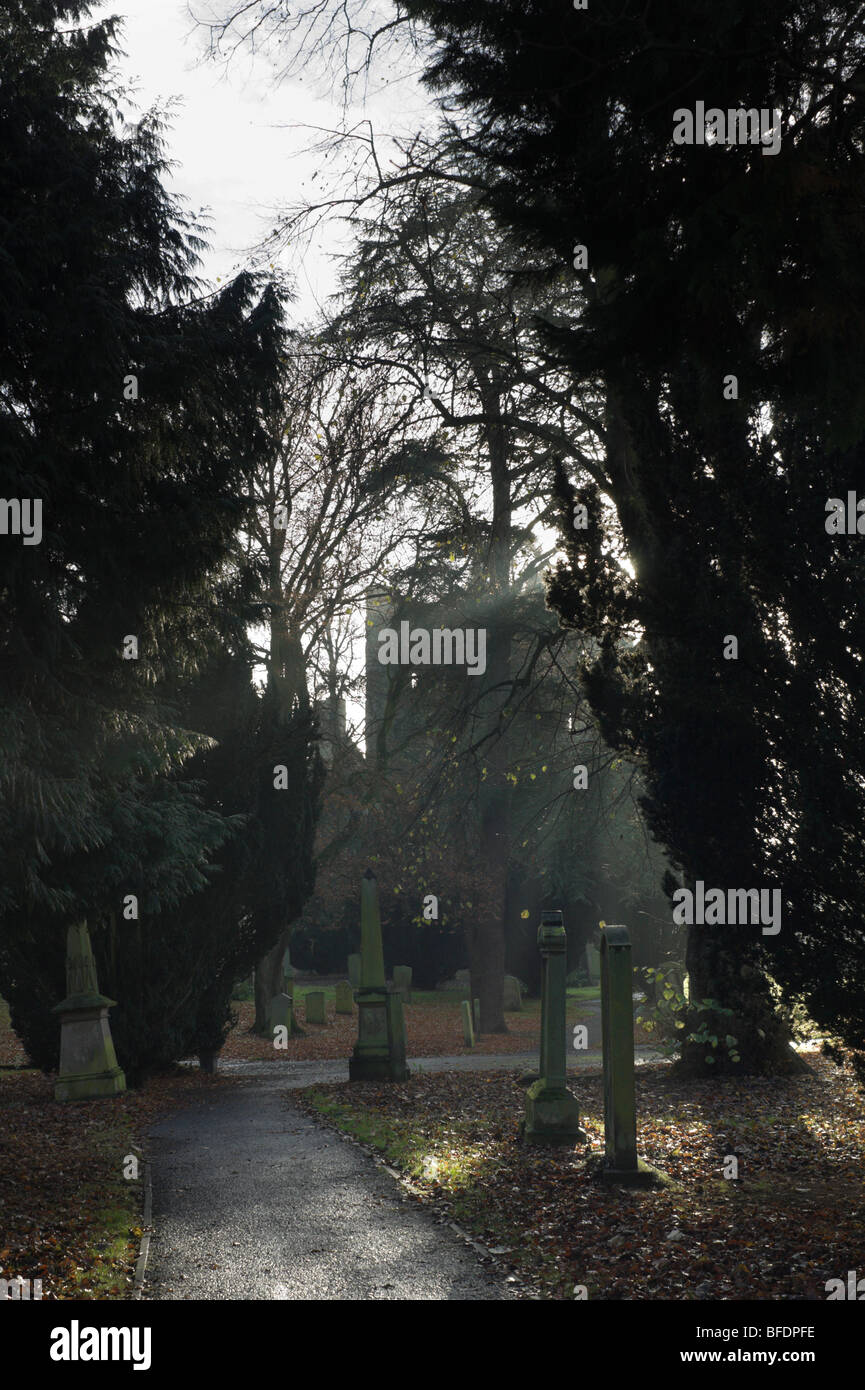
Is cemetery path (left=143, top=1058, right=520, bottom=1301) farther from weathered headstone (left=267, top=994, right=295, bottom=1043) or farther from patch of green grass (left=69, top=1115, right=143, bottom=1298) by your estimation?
weathered headstone (left=267, top=994, right=295, bottom=1043)

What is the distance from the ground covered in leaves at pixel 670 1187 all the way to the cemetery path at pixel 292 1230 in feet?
1.06

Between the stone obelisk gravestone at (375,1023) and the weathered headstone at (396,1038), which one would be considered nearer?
the weathered headstone at (396,1038)

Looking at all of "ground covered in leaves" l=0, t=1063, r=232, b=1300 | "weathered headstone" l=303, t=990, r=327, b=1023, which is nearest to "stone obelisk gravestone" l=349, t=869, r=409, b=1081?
"ground covered in leaves" l=0, t=1063, r=232, b=1300

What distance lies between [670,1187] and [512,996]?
86.5 ft

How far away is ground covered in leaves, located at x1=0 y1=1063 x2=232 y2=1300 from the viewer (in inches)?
237

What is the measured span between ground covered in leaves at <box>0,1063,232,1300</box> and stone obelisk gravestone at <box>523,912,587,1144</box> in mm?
3317

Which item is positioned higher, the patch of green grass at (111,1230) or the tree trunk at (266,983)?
the patch of green grass at (111,1230)

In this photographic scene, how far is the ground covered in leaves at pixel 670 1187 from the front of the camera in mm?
5883

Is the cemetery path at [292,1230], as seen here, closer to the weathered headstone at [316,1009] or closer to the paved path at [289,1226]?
the paved path at [289,1226]

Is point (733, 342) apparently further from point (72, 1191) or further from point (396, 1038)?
point (396, 1038)

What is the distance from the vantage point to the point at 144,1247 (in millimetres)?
6652

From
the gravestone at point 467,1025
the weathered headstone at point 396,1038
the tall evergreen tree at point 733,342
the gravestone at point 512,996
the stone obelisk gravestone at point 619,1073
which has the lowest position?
the gravestone at point 512,996

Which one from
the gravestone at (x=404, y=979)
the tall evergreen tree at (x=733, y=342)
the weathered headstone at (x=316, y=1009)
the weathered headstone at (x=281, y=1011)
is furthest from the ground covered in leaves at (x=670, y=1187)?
the gravestone at (x=404, y=979)
